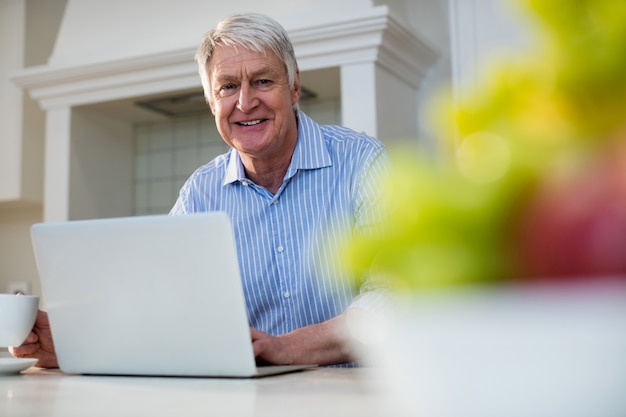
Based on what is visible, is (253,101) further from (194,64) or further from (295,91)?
(194,64)

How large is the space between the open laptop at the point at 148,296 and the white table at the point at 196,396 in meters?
0.03

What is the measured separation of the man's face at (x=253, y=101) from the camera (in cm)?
159

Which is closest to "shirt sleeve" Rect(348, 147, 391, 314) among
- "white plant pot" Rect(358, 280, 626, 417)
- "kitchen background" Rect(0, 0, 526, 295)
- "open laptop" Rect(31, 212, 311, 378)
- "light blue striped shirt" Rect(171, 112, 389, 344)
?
"light blue striped shirt" Rect(171, 112, 389, 344)

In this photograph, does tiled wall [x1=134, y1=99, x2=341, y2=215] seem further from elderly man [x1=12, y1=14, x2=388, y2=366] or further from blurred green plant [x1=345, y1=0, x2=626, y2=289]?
blurred green plant [x1=345, y1=0, x2=626, y2=289]

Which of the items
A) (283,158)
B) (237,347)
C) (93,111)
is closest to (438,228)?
(237,347)

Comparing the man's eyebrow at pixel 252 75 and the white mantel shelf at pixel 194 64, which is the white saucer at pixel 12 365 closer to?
the man's eyebrow at pixel 252 75

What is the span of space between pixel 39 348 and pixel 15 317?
0.34ft

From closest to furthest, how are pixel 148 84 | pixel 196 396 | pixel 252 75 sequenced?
pixel 196 396
pixel 252 75
pixel 148 84

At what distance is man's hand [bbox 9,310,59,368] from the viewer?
3.82 ft

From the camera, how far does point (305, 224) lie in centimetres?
156

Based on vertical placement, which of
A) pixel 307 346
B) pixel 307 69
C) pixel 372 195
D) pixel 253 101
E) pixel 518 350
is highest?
pixel 307 69

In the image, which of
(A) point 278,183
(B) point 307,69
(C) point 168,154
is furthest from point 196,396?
(C) point 168,154

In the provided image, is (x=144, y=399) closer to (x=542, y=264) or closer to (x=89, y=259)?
(x=89, y=259)

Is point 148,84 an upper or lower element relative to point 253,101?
upper
